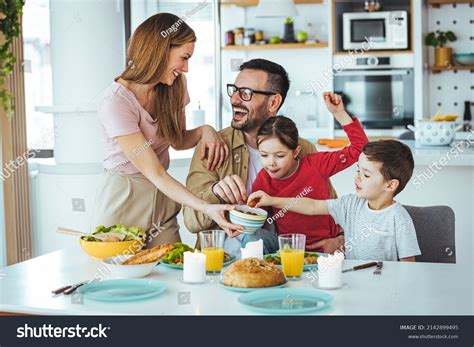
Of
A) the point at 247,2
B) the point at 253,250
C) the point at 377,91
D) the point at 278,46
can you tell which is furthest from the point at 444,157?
the point at 247,2

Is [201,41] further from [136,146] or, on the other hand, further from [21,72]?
[136,146]

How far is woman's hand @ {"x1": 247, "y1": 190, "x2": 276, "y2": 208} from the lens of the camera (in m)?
Result: 2.20

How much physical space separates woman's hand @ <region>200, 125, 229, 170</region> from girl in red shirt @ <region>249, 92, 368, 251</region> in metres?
0.11

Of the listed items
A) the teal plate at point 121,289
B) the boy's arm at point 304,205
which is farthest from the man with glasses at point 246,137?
the teal plate at point 121,289

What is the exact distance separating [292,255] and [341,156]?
0.76m

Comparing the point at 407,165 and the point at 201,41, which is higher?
the point at 201,41

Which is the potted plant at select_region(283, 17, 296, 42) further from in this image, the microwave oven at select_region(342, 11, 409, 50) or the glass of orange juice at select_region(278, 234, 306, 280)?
the glass of orange juice at select_region(278, 234, 306, 280)

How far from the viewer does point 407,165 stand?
2.23 meters

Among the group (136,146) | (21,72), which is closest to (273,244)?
(136,146)

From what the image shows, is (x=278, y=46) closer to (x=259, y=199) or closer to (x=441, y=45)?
(x=441, y=45)

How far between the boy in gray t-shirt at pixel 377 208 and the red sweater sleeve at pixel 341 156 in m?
0.16
